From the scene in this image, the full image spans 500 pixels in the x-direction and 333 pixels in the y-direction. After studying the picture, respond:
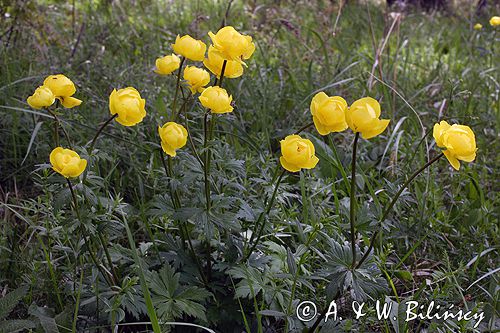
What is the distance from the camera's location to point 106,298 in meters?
1.36

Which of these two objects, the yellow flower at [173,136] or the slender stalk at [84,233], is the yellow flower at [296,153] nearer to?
the yellow flower at [173,136]

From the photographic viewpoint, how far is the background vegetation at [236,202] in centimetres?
136

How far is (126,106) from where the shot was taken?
1.23 metres

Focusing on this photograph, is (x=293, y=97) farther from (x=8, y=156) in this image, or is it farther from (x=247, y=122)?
(x=8, y=156)

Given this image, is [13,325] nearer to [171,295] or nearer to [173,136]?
[171,295]

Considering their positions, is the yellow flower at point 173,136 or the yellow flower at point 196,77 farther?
the yellow flower at point 196,77

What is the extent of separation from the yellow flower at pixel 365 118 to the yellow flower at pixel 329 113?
24 mm

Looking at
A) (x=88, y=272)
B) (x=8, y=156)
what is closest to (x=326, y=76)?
(x=8, y=156)

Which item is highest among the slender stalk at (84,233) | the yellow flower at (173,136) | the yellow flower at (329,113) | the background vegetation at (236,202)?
the yellow flower at (329,113)

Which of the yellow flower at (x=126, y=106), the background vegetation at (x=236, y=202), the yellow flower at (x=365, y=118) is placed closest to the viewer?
the yellow flower at (x=365, y=118)

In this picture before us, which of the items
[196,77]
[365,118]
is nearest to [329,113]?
[365,118]

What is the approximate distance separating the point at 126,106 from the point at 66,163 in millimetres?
167

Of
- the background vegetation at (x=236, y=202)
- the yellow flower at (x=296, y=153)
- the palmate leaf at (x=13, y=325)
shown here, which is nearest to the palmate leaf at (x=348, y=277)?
the background vegetation at (x=236, y=202)

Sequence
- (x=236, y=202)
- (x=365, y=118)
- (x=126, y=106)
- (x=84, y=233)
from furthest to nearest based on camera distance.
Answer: (x=236, y=202)
(x=84, y=233)
(x=126, y=106)
(x=365, y=118)
